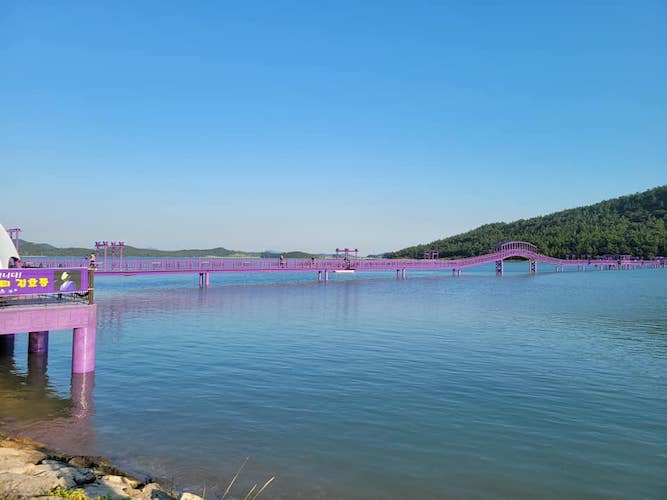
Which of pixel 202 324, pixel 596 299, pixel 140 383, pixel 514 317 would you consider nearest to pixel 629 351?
pixel 514 317

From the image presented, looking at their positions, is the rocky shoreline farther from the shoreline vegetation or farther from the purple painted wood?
the purple painted wood

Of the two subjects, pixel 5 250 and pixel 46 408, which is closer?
pixel 46 408

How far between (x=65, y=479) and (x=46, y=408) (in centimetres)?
631

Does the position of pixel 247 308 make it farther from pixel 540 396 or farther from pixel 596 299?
pixel 596 299

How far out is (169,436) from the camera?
442 inches

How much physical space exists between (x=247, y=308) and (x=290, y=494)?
29.9 metres

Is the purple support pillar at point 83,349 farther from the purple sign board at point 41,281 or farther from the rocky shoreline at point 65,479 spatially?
the rocky shoreline at point 65,479

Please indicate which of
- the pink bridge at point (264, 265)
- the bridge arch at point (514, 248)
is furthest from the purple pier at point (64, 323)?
the bridge arch at point (514, 248)

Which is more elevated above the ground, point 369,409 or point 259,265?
point 259,265

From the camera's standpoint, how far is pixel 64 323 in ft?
49.1

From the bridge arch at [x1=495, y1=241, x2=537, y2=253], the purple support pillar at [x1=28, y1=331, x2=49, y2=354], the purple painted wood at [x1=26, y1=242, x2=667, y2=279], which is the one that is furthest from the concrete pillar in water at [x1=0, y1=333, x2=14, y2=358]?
the bridge arch at [x1=495, y1=241, x2=537, y2=253]

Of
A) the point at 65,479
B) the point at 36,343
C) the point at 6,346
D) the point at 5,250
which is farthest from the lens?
the point at 5,250

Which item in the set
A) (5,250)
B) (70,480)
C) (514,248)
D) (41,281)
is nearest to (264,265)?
(5,250)

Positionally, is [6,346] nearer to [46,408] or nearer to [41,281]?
[41,281]
